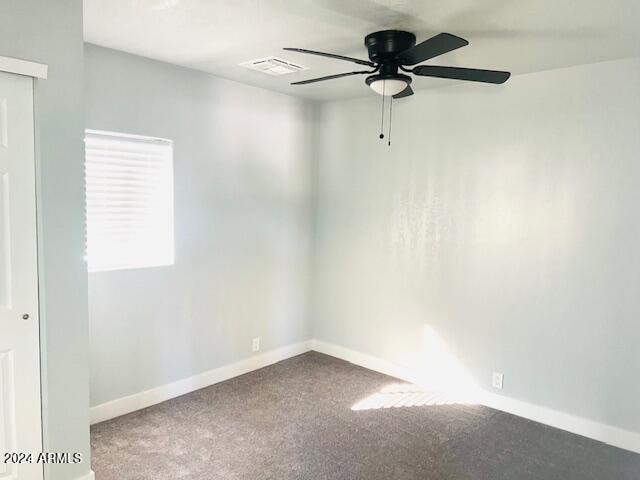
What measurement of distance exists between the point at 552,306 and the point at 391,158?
1.82 m

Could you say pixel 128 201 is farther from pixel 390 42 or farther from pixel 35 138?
pixel 390 42

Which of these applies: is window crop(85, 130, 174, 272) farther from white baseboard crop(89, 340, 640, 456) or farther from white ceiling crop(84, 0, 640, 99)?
white baseboard crop(89, 340, 640, 456)

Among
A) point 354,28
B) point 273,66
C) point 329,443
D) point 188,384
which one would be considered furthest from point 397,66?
point 188,384

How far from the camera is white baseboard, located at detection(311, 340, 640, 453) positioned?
307 centimetres

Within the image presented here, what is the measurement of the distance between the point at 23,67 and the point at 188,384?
259cm

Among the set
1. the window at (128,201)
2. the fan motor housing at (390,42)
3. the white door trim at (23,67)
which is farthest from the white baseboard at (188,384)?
the fan motor housing at (390,42)

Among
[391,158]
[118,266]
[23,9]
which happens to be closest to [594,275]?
[391,158]

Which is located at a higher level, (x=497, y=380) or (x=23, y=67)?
(x=23, y=67)

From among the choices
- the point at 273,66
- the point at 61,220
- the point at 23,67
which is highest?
the point at 273,66

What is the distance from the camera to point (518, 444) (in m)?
3.09

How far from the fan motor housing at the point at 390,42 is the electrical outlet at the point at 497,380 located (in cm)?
253

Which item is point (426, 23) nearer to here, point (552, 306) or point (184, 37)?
point (184, 37)

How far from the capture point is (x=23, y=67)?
2080mm

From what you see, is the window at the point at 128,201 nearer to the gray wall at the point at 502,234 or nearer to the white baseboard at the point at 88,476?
the white baseboard at the point at 88,476
